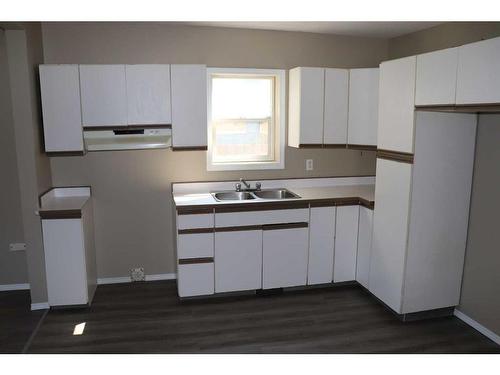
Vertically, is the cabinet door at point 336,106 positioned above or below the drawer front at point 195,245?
above

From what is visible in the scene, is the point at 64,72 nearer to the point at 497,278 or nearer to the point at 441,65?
the point at 441,65

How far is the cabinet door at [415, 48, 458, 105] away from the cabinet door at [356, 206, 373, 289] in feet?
3.79

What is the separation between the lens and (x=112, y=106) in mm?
3438

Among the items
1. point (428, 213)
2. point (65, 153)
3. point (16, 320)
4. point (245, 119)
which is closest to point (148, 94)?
point (65, 153)

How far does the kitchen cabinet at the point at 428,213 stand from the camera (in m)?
2.99

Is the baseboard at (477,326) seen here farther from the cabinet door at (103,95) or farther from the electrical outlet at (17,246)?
the electrical outlet at (17,246)

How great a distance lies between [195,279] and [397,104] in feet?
7.17

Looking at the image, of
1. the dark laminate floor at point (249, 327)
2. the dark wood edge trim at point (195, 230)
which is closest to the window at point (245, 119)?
the dark wood edge trim at point (195, 230)

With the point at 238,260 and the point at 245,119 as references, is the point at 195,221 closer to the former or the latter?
the point at 238,260

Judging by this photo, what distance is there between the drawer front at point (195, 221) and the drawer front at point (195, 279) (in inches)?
13.4

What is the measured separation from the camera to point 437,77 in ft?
8.94

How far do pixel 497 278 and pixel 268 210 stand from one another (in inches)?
71.1

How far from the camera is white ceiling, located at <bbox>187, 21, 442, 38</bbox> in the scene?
11.8 ft

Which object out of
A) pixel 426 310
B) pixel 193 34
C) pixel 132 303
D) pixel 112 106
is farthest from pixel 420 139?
pixel 132 303
